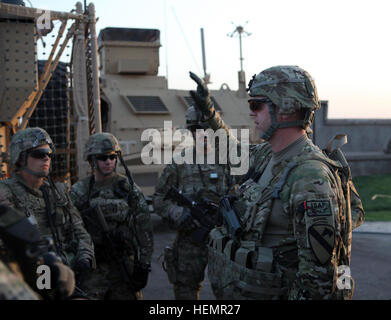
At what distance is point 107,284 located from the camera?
12.8 feet

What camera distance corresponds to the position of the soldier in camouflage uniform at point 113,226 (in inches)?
153

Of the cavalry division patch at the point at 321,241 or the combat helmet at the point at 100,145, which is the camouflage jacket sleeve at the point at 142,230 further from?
the cavalry division patch at the point at 321,241

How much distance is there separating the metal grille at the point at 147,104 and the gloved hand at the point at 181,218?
Answer: 5142 millimetres

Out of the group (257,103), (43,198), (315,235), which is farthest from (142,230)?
(315,235)

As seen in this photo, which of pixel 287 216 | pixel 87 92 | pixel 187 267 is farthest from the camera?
pixel 87 92

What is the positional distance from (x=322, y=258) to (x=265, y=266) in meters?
0.29

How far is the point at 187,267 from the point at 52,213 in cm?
167

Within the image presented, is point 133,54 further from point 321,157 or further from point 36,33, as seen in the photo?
point 321,157

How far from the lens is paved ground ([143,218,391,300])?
5320 mm

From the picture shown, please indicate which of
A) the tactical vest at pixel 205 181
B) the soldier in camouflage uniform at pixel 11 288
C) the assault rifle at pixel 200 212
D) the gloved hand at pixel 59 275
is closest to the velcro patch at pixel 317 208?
the gloved hand at pixel 59 275

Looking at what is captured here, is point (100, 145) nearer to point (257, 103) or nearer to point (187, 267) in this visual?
point (187, 267)

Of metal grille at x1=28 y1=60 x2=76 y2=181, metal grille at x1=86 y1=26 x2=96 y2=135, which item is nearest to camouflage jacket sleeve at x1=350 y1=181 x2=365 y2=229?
metal grille at x1=86 y1=26 x2=96 y2=135

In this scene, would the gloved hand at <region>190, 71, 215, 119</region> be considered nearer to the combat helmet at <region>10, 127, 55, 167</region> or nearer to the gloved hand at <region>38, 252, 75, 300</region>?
the combat helmet at <region>10, 127, 55, 167</region>
